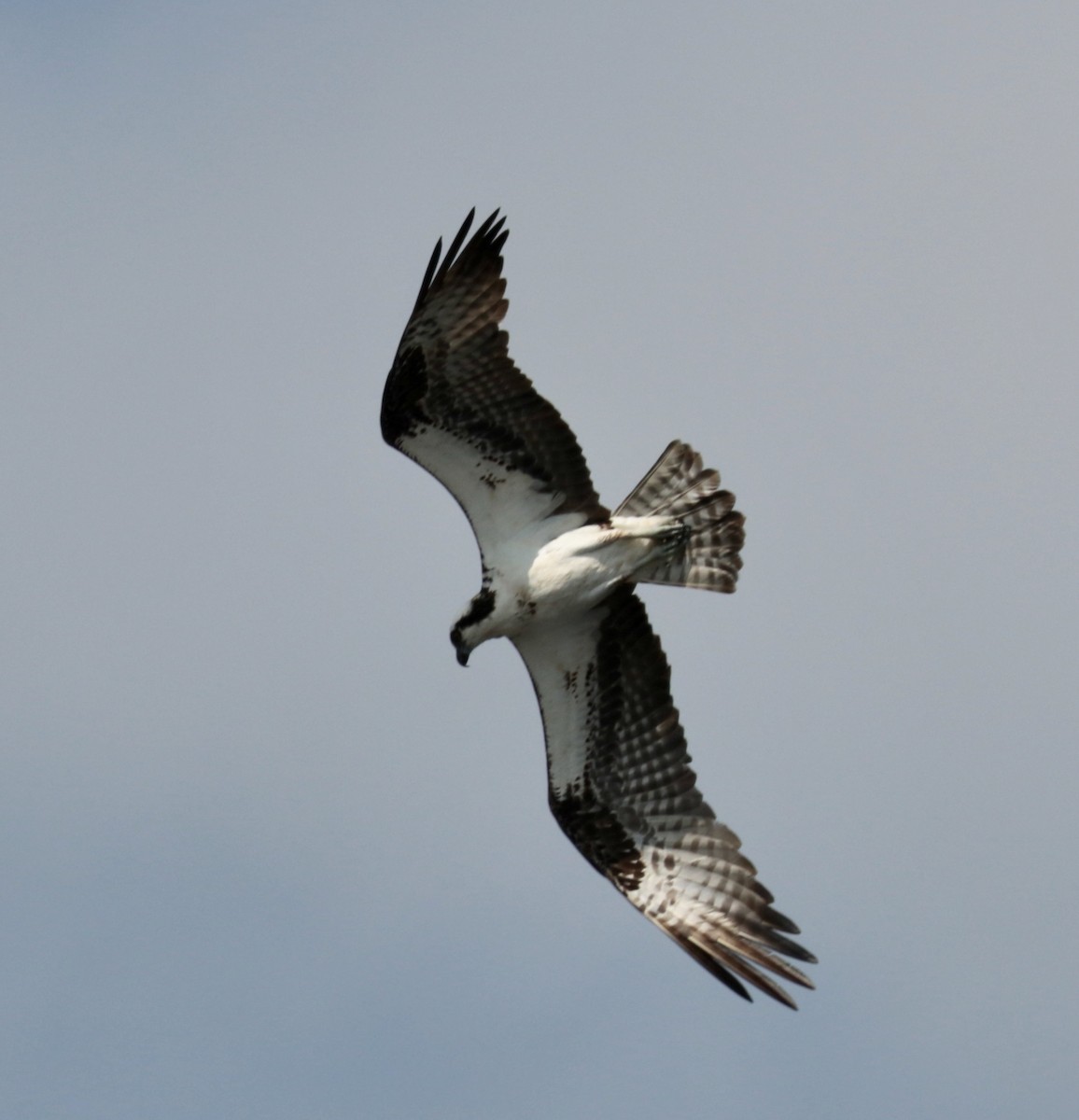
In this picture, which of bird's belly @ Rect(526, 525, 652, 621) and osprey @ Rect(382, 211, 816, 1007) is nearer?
osprey @ Rect(382, 211, 816, 1007)

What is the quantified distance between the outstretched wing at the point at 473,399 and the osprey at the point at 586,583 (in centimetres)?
1

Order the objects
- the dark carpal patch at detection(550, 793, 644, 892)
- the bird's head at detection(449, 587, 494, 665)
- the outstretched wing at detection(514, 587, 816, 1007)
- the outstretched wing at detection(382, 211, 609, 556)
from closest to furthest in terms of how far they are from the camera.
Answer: the outstretched wing at detection(382, 211, 609, 556), the bird's head at detection(449, 587, 494, 665), the outstretched wing at detection(514, 587, 816, 1007), the dark carpal patch at detection(550, 793, 644, 892)

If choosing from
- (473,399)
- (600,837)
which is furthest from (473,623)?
(600,837)

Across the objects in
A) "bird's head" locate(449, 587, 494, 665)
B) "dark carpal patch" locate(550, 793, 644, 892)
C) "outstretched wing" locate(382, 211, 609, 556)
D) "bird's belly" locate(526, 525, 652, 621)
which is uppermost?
"outstretched wing" locate(382, 211, 609, 556)

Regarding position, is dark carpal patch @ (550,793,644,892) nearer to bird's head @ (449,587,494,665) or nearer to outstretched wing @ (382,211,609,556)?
bird's head @ (449,587,494,665)

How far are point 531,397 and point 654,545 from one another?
50.5 inches

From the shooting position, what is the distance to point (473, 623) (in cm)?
1229

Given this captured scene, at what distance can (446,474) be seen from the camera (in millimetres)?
12242

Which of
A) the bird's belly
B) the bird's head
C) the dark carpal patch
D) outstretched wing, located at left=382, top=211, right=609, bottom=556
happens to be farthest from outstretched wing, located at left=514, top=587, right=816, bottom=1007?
outstretched wing, located at left=382, top=211, right=609, bottom=556

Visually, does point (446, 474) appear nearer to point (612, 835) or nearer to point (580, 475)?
point (580, 475)

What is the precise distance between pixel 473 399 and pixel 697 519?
1712mm

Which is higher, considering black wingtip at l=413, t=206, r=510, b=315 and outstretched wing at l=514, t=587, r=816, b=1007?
black wingtip at l=413, t=206, r=510, b=315

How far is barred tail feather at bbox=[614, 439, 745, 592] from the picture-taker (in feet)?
41.1

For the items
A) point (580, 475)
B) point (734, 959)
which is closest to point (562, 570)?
point (580, 475)
